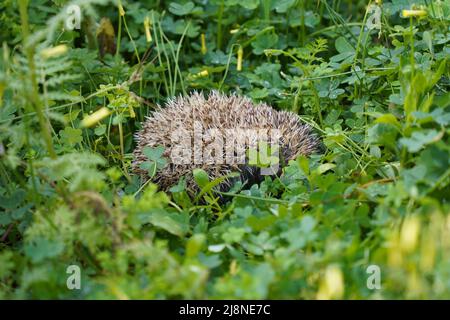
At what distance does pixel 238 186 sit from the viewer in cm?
361

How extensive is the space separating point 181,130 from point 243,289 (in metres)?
1.57

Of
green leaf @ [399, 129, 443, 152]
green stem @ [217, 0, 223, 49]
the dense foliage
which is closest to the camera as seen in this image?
the dense foliage

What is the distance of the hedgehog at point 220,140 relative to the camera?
378cm

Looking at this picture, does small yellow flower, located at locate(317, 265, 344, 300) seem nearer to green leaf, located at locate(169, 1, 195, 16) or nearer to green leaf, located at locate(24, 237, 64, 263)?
green leaf, located at locate(24, 237, 64, 263)

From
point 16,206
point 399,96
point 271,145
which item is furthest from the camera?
point 271,145

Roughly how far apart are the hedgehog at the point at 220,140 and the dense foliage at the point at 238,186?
11 cm

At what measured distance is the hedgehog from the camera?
3.78 meters

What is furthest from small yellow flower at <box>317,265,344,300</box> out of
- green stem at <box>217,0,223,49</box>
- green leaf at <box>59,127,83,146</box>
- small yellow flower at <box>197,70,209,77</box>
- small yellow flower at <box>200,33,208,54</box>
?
green stem at <box>217,0,223,49</box>

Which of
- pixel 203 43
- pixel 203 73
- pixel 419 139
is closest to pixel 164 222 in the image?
pixel 419 139

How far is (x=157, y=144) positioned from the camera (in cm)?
387

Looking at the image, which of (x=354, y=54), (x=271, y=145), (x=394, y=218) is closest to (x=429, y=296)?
(x=394, y=218)

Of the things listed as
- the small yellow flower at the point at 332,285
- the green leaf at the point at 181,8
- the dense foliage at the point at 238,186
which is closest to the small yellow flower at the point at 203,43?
the dense foliage at the point at 238,186

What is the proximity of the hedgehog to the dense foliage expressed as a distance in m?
0.11
